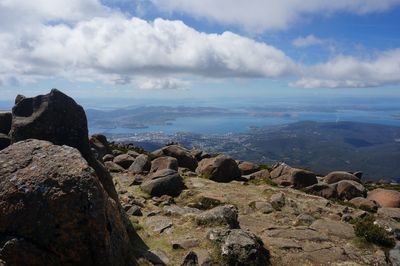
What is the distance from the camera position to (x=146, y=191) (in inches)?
958

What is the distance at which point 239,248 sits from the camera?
14.0m

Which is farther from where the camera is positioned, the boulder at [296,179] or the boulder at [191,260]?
the boulder at [296,179]

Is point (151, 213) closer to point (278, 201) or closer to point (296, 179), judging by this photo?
point (278, 201)

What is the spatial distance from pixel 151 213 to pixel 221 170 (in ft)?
41.3

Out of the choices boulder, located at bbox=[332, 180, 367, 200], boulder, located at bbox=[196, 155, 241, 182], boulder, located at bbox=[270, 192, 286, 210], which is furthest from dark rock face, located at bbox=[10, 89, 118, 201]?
boulder, located at bbox=[332, 180, 367, 200]

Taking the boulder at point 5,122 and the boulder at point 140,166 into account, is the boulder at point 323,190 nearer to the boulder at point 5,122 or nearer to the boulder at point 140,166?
the boulder at point 140,166

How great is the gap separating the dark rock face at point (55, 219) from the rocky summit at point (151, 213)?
3 cm

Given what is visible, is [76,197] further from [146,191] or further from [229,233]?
[146,191]

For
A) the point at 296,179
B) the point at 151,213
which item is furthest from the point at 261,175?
the point at 151,213

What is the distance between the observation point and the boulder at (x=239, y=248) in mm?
13742

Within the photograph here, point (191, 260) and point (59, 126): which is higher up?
point (59, 126)

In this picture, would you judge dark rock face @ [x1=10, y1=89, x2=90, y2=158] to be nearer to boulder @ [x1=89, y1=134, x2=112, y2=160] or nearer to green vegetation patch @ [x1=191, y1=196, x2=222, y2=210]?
green vegetation patch @ [x1=191, y1=196, x2=222, y2=210]

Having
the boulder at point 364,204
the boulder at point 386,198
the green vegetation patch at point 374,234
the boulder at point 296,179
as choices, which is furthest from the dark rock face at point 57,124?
the boulder at point 386,198

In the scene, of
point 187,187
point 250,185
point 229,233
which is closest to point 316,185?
point 250,185
